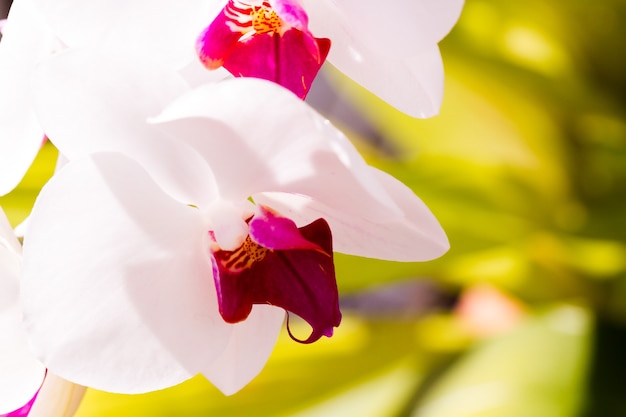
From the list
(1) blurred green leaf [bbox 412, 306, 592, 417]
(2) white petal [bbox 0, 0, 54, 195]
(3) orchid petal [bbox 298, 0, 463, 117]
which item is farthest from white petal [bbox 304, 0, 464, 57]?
(1) blurred green leaf [bbox 412, 306, 592, 417]

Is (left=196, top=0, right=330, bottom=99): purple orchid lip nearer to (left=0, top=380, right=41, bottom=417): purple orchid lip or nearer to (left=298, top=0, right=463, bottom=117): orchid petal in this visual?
(left=298, top=0, right=463, bottom=117): orchid petal

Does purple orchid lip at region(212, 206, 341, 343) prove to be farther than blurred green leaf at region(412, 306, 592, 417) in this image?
No

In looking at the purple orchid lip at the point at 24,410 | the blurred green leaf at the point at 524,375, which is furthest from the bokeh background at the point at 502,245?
the purple orchid lip at the point at 24,410

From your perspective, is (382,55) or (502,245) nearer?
(382,55)

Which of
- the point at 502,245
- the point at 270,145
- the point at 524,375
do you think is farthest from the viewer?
the point at 502,245

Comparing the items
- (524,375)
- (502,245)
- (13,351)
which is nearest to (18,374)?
(13,351)

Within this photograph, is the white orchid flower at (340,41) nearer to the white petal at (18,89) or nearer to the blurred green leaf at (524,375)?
the white petal at (18,89)

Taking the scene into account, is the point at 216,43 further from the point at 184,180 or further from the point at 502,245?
the point at 502,245

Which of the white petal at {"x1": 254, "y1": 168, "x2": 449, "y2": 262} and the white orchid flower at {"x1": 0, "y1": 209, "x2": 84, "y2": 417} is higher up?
the white petal at {"x1": 254, "y1": 168, "x2": 449, "y2": 262}
